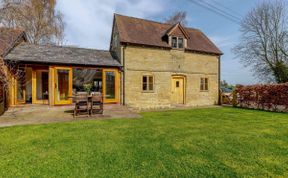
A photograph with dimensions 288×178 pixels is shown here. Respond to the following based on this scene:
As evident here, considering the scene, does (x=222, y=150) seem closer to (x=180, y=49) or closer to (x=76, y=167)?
(x=76, y=167)

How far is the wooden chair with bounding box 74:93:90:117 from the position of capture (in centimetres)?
877

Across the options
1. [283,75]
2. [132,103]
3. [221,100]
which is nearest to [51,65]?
[132,103]

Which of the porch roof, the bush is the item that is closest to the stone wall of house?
the porch roof

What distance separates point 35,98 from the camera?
40.1 ft

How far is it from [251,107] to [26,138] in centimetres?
1642

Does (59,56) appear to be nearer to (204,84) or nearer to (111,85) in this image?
(111,85)

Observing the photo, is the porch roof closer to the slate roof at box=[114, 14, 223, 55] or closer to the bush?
the slate roof at box=[114, 14, 223, 55]

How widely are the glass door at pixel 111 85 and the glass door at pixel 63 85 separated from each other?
7.76 ft

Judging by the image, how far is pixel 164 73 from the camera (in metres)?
14.9

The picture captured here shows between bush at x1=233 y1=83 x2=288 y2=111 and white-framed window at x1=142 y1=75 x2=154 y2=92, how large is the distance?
839cm

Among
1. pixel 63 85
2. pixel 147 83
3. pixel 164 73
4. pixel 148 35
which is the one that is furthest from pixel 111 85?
pixel 148 35

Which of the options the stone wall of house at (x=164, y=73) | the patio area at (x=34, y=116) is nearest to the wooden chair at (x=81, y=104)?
the patio area at (x=34, y=116)

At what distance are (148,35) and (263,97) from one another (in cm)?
1098

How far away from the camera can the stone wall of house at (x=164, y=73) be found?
44.6 feet
